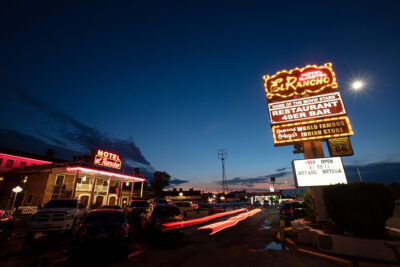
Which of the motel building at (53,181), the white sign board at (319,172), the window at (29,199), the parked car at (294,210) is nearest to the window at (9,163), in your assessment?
the motel building at (53,181)

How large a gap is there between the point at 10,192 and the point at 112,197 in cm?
1387

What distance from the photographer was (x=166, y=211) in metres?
9.20

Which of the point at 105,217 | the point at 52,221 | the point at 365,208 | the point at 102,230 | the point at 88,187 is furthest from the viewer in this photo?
the point at 88,187

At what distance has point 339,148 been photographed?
10141 millimetres

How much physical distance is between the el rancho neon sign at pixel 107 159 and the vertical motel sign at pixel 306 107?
75.9 feet

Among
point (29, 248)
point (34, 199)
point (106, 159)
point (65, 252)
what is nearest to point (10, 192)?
point (34, 199)

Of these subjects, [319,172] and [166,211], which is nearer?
[166,211]

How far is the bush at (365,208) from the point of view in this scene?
571 centimetres

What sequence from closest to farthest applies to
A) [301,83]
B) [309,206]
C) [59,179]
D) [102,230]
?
[102,230]
[309,206]
[301,83]
[59,179]

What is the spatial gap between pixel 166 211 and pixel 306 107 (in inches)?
426

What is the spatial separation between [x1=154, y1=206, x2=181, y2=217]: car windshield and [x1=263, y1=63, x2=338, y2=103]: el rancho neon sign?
10.2 metres

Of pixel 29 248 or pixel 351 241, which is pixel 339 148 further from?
pixel 29 248

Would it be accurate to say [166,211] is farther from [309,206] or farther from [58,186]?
[58,186]

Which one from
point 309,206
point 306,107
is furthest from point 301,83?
point 309,206
